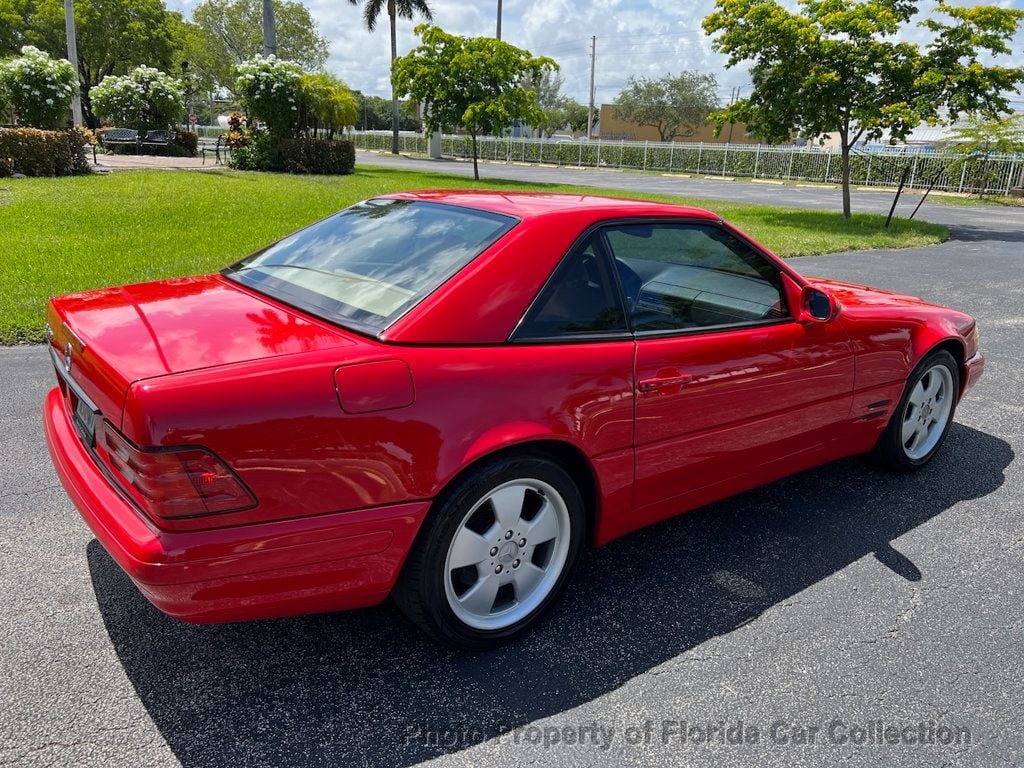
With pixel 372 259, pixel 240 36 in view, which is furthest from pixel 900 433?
pixel 240 36

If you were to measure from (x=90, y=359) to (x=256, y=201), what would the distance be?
1311cm

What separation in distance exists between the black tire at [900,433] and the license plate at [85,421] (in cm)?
366

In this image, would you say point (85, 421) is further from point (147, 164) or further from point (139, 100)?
point (139, 100)

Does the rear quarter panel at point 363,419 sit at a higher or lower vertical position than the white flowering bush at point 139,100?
lower

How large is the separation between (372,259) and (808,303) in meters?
1.92

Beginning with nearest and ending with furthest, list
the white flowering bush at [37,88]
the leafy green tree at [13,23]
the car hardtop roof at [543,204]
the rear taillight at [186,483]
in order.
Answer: the rear taillight at [186,483], the car hardtop roof at [543,204], the white flowering bush at [37,88], the leafy green tree at [13,23]

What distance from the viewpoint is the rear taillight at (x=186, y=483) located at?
1976mm

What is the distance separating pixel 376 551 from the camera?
2.25 m

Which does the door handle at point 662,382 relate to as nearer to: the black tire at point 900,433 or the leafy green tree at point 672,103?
the black tire at point 900,433

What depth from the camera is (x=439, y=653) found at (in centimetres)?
260

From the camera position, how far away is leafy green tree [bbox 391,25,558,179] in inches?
1001

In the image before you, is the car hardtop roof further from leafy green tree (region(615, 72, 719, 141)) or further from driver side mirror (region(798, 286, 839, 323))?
leafy green tree (region(615, 72, 719, 141))

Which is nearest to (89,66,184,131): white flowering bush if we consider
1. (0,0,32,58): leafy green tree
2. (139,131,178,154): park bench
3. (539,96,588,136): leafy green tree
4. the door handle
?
(139,131,178,154): park bench

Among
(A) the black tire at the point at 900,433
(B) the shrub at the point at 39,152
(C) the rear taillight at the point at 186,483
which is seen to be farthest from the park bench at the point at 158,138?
(C) the rear taillight at the point at 186,483
